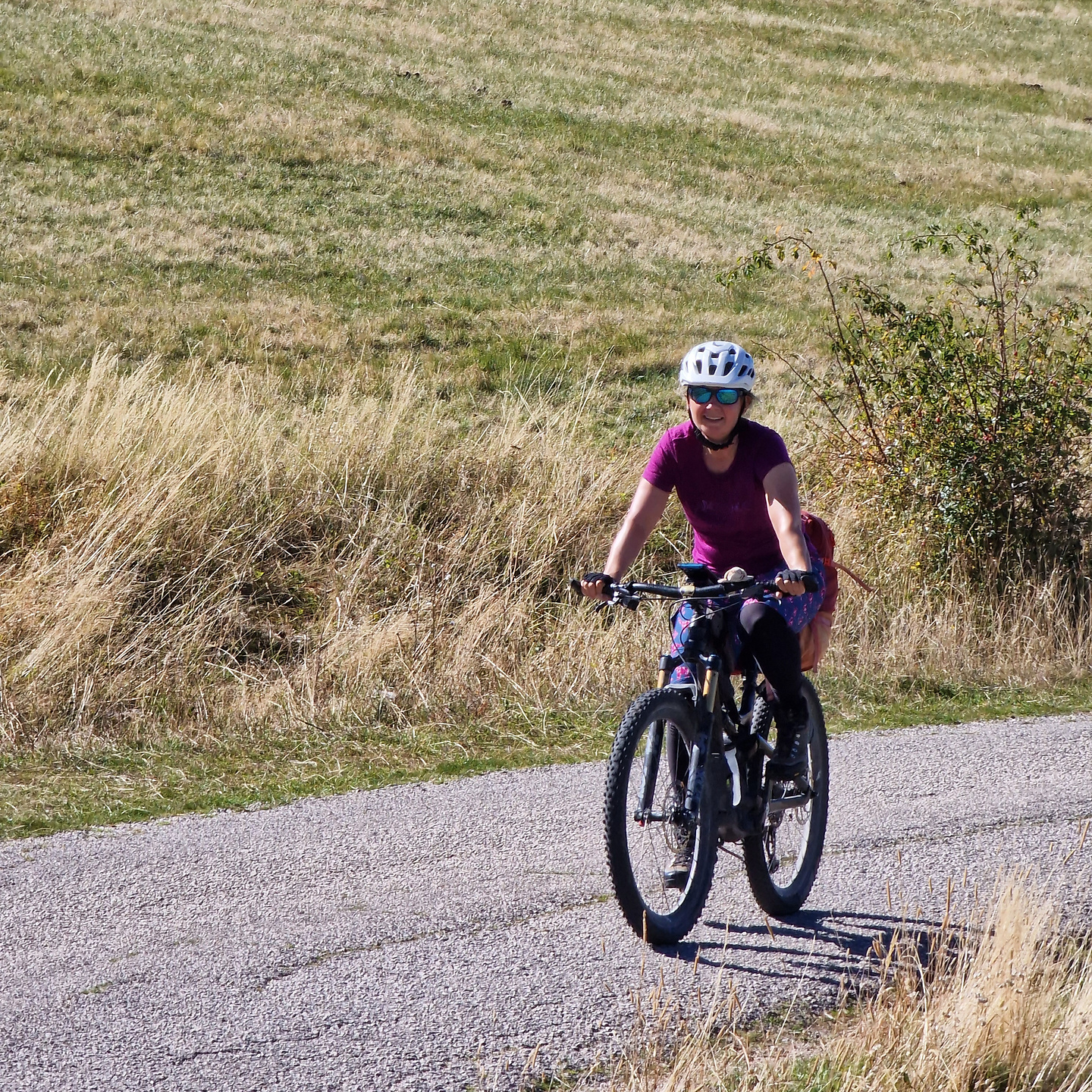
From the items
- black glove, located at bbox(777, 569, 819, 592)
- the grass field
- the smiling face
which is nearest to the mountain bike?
black glove, located at bbox(777, 569, 819, 592)

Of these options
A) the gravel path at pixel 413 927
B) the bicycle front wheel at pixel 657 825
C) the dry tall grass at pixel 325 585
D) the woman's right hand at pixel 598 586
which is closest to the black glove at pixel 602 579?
the woman's right hand at pixel 598 586

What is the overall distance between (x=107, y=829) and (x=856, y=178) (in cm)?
3224

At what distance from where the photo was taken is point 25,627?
8.06 m

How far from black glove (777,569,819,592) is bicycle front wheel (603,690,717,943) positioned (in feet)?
1.73

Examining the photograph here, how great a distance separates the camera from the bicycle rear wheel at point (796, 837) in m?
4.77

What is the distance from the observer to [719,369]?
181 inches

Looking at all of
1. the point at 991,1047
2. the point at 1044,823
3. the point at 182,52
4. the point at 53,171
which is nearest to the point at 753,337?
the point at 53,171

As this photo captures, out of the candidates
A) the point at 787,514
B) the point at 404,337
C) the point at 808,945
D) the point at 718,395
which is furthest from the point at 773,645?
the point at 404,337

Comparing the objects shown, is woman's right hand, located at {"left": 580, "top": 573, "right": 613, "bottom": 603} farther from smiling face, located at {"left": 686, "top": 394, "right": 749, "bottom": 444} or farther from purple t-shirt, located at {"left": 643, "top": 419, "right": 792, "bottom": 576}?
smiling face, located at {"left": 686, "top": 394, "right": 749, "bottom": 444}

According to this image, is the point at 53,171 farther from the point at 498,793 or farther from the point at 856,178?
the point at 498,793

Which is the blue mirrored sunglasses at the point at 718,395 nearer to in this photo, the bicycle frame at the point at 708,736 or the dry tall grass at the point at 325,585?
the bicycle frame at the point at 708,736

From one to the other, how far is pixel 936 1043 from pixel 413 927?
1.79m

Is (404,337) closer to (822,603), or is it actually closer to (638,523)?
(822,603)

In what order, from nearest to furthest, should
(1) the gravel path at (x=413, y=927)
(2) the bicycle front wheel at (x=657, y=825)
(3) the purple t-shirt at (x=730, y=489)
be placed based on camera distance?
1. (1) the gravel path at (x=413, y=927)
2. (2) the bicycle front wheel at (x=657, y=825)
3. (3) the purple t-shirt at (x=730, y=489)
